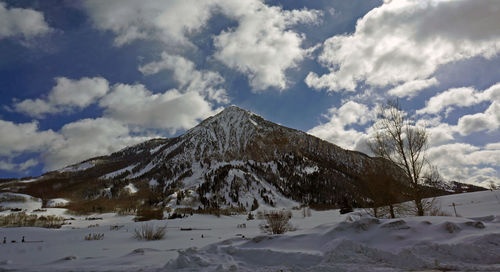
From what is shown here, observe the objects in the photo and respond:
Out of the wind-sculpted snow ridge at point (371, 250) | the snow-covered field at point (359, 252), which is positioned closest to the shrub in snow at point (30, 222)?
the snow-covered field at point (359, 252)

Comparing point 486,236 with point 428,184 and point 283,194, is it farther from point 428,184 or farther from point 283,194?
point 283,194

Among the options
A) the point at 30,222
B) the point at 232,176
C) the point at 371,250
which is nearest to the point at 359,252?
the point at 371,250

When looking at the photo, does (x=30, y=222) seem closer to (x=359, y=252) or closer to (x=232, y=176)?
(x=359, y=252)

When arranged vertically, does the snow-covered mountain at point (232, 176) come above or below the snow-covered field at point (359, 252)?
above

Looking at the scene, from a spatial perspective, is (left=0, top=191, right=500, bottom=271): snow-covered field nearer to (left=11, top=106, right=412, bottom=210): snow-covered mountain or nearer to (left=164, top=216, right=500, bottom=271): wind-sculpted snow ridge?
(left=164, top=216, right=500, bottom=271): wind-sculpted snow ridge

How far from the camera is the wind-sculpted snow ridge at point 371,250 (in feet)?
14.4

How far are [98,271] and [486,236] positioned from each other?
8017 mm

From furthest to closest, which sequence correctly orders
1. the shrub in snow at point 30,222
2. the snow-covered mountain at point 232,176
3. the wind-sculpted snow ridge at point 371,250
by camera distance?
the snow-covered mountain at point 232,176 < the shrub in snow at point 30,222 < the wind-sculpted snow ridge at point 371,250

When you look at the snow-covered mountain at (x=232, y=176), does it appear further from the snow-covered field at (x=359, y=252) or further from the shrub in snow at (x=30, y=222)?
the shrub in snow at (x=30, y=222)

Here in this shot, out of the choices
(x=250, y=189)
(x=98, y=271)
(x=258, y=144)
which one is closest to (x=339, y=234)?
(x=98, y=271)

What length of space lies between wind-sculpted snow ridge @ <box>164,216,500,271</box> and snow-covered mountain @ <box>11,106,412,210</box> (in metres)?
47.3

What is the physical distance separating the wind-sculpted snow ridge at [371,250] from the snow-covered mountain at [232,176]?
47.3m

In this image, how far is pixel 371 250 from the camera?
5129 mm

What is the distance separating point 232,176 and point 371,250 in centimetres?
10035
